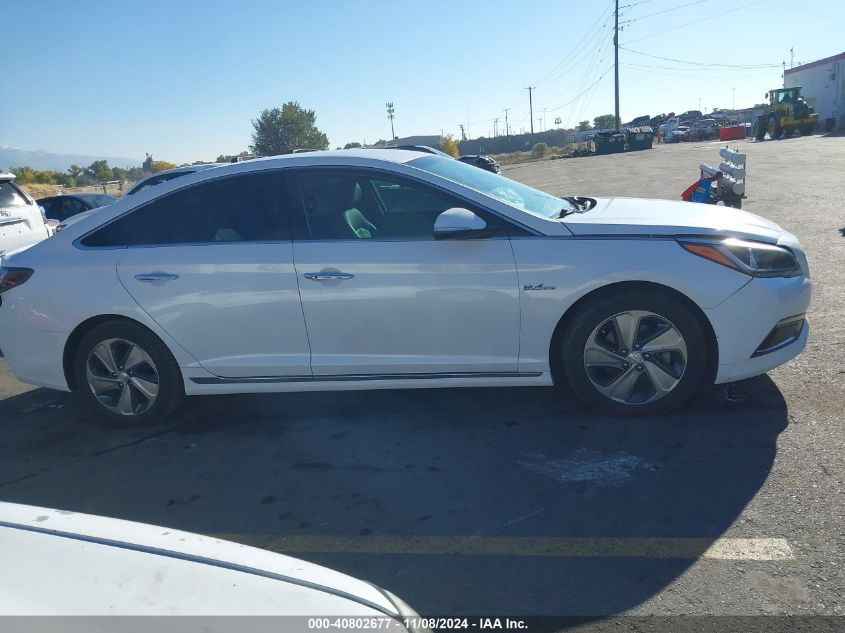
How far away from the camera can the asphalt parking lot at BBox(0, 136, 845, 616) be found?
115 inches

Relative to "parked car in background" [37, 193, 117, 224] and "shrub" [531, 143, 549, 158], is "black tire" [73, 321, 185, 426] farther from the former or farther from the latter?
"shrub" [531, 143, 549, 158]

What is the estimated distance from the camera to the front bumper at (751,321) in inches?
162

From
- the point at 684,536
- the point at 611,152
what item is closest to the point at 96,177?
the point at 611,152

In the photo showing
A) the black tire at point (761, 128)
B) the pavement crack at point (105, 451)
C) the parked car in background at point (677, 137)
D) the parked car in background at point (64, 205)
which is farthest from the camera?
the parked car in background at point (677, 137)

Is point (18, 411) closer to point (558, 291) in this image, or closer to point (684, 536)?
point (558, 291)

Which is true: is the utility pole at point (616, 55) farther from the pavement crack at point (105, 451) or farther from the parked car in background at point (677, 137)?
the pavement crack at point (105, 451)

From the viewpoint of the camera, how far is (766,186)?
51.5 feet

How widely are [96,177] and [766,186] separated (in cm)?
5532

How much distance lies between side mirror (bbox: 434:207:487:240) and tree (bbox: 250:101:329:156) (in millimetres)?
42597

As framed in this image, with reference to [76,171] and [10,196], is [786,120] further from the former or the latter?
[76,171]

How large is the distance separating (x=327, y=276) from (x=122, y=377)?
167 centimetres

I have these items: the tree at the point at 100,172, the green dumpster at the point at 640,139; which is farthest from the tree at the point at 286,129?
the green dumpster at the point at 640,139

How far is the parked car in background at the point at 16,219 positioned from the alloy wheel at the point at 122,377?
15.7ft

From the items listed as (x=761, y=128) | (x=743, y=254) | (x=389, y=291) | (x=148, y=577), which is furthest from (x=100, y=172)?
(x=148, y=577)
